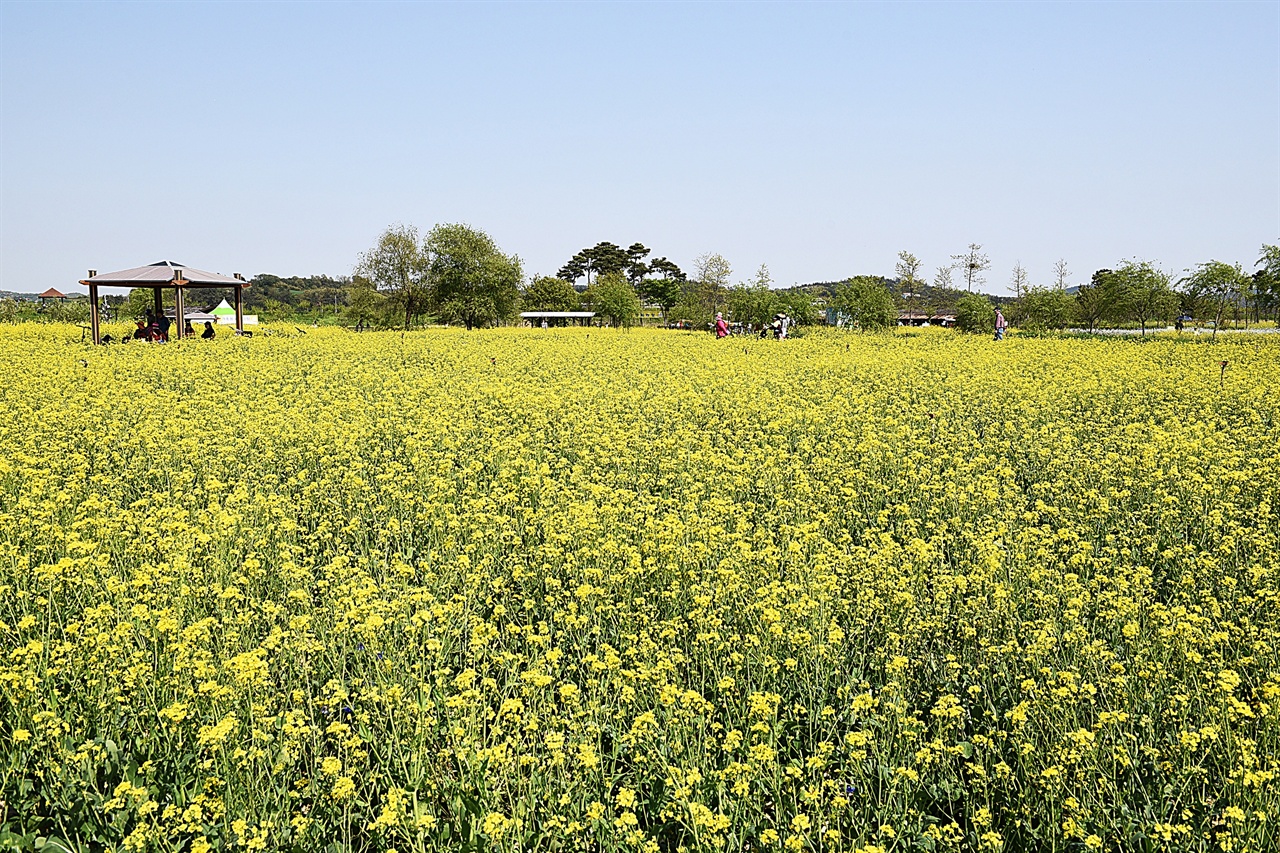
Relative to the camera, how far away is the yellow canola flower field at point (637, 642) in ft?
11.5

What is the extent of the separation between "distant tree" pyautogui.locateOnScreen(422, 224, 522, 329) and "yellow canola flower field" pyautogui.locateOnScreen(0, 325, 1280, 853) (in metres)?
47.6

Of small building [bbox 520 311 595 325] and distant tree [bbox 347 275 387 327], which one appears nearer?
distant tree [bbox 347 275 387 327]

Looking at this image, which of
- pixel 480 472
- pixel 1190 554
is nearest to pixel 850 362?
pixel 480 472

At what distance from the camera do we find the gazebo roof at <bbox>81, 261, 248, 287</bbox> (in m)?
27.7

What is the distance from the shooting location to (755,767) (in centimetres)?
348

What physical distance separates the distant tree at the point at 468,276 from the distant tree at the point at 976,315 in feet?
93.8

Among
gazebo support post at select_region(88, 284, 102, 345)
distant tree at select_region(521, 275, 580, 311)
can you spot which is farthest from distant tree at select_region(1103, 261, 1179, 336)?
distant tree at select_region(521, 275, 580, 311)

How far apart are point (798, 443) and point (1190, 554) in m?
4.65

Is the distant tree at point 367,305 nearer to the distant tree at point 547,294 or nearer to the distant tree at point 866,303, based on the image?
the distant tree at point 866,303

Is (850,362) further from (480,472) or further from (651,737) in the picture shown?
(651,737)

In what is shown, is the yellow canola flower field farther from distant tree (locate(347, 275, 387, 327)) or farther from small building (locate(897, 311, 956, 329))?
small building (locate(897, 311, 956, 329))

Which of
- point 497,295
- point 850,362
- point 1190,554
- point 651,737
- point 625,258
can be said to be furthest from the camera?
point 625,258

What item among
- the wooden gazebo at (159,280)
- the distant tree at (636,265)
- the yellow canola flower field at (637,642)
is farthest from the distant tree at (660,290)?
the yellow canola flower field at (637,642)

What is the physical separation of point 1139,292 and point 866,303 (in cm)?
1182
